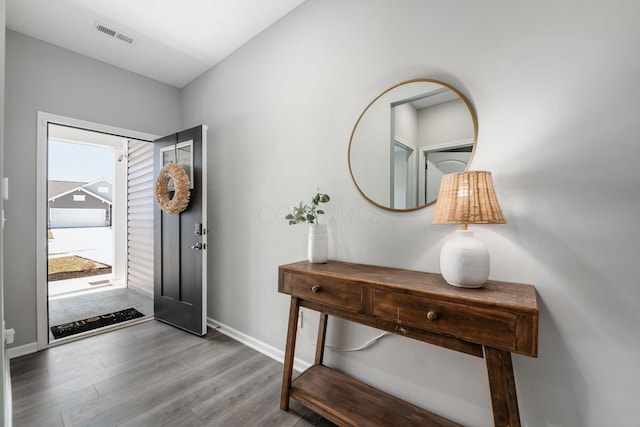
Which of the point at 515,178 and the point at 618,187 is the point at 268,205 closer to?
the point at 515,178

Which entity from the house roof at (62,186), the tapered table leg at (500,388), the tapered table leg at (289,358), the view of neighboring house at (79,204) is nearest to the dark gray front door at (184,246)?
the tapered table leg at (289,358)

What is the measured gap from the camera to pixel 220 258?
9.09 feet

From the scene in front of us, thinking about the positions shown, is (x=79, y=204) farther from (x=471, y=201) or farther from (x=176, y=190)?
(x=471, y=201)

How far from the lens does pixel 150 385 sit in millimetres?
1844

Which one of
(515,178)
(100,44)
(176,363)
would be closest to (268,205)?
(176,363)

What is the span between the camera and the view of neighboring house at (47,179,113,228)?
5.81 meters

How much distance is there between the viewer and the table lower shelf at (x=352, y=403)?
1.35 metres

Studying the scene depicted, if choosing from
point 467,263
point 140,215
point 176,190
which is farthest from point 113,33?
point 467,263

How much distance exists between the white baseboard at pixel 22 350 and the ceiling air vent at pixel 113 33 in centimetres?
280

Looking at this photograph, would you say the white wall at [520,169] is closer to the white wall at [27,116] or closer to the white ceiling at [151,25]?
the white ceiling at [151,25]

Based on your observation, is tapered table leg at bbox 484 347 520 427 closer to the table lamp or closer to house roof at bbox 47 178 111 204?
the table lamp

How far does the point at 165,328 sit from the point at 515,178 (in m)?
3.27

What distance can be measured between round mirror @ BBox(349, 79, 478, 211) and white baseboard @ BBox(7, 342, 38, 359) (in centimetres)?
310

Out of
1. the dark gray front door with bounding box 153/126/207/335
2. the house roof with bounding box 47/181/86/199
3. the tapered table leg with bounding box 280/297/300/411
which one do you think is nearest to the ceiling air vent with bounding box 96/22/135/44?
the dark gray front door with bounding box 153/126/207/335
